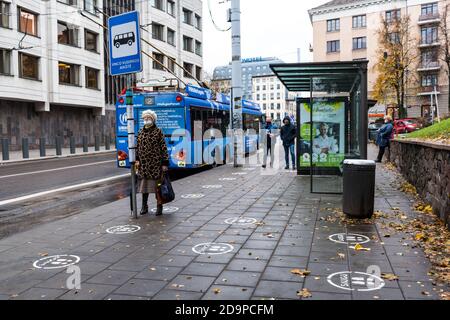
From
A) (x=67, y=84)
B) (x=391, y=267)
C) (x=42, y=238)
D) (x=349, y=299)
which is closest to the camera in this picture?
(x=349, y=299)

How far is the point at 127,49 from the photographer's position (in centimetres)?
743

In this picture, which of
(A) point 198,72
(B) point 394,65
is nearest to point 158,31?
(A) point 198,72

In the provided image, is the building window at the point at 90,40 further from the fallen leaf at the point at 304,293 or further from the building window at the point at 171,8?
the fallen leaf at the point at 304,293

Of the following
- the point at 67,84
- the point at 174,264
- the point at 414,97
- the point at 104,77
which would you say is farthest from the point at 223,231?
the point at 414,97

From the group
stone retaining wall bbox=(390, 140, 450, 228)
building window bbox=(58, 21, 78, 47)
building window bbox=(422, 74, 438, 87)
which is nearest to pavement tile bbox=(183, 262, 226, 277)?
stone retaining wall bbox=(390, 140, 450, 228)

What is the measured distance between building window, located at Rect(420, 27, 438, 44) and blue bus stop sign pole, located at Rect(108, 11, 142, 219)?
5913 cm

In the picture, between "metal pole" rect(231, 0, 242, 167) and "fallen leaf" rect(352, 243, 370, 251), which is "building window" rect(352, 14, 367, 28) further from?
"fallen leaf" rect(352, 243, 370, 251)

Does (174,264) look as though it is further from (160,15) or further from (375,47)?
(375,47)

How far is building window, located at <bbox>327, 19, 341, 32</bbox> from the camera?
214 feet

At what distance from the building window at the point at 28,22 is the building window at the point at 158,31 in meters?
16.3

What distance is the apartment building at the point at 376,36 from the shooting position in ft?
189

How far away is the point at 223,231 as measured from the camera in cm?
651

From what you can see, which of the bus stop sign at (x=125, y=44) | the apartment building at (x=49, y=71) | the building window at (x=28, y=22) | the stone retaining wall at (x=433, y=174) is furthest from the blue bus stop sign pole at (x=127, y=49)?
the building window at (x=28, y=22)

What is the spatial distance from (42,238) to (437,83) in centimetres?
6107
